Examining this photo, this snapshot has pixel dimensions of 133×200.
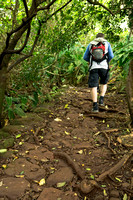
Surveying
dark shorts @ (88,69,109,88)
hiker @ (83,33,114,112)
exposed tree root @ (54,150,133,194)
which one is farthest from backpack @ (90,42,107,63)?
exposed tree root @ (54,150,133,194)

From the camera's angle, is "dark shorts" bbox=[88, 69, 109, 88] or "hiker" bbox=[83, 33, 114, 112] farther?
"dark shorts" bbox=[88, 69, 109, 88]

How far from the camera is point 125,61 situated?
4785 millimetres

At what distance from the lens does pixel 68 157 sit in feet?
9.14

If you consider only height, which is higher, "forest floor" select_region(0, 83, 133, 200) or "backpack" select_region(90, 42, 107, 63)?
"backpack" select_region(90, 42, 107, 63)

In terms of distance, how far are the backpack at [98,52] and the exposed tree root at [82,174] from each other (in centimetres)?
238

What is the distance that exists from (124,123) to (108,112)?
905 millimetres

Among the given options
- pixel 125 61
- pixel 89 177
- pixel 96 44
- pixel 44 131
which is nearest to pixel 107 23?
pixel 96 44

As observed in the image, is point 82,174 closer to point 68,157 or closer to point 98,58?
point 68,157

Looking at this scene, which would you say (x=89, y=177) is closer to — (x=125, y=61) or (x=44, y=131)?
(x=44, y=131)

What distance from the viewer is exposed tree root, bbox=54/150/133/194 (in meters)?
2.18

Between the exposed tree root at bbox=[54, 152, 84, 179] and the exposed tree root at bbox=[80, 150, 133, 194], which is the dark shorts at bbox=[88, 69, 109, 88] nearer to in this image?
the exposed tree root at bbox=[80, 150, 133, 194]

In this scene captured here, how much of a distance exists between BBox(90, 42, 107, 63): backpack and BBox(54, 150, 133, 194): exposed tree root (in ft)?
7.80

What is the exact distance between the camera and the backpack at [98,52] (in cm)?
445

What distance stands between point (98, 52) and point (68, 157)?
2.69 metres
